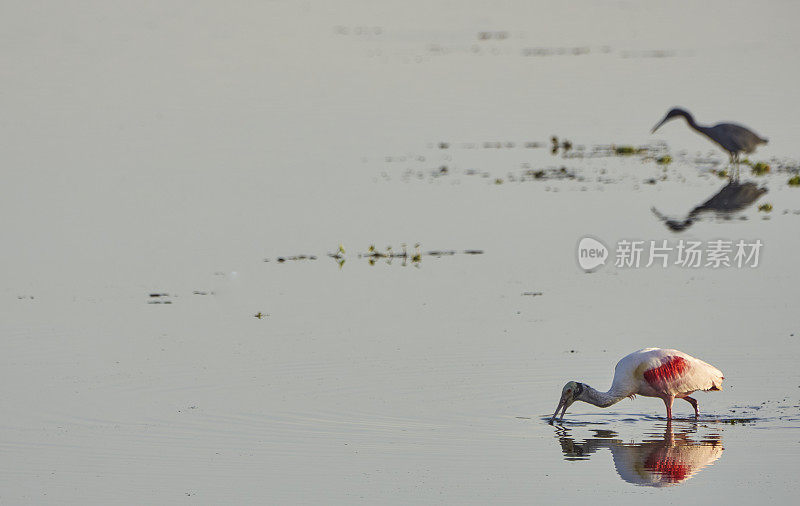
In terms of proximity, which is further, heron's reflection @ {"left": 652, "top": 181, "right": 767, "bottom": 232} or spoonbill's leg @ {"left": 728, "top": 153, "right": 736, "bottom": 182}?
spoonbill's leg @ {"left": 728, "top": 153, "right": 736, "bottom": 182}

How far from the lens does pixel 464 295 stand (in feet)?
46.8

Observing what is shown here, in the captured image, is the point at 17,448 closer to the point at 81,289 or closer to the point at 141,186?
the point at 81,289

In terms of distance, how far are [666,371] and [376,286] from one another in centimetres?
425

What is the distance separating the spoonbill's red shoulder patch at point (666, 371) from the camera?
11086 mm

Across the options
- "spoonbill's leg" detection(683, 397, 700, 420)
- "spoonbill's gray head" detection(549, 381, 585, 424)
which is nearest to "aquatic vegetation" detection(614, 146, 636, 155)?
"spoonbill's leg" detection(683, 397, 700, 420)

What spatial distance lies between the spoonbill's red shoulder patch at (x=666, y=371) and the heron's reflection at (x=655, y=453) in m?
0.38

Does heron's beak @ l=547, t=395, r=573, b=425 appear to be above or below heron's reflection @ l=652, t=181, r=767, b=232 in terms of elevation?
below

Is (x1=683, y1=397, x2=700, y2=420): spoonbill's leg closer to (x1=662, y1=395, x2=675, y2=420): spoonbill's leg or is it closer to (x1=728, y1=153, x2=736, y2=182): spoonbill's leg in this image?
(x1=662, y1=395, x2=675, y2=420): spoonbill's leg

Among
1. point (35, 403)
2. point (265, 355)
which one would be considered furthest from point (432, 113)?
point (35, 403)

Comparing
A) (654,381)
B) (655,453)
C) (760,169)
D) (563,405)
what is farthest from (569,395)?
(760,169)

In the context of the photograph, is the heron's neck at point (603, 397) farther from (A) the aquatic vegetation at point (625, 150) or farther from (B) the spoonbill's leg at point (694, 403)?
(A) the aquatic vegetation at point (625, 150)

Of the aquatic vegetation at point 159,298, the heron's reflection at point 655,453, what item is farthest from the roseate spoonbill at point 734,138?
the heron's reflection at point 655,453

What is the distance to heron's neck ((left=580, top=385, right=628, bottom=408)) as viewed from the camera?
1120cm

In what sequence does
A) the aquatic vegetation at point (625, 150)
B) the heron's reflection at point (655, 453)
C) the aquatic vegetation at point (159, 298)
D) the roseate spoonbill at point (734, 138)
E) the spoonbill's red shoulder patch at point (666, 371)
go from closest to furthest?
1. the heron's reflection at point (655, 453)
2. the spoonbill's red shoulder patch at point (666, 371)
3. the aquatic vegetation at point (159, 298)
4. the roseate spoonbill at point (734, 138)
5. the aquatic vegetation at point (625, 150)
